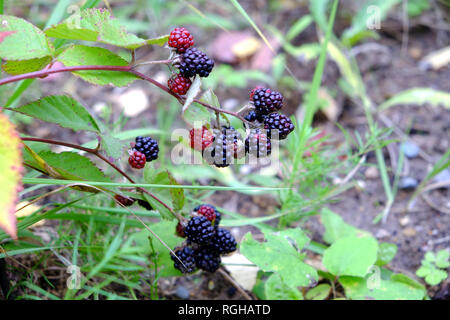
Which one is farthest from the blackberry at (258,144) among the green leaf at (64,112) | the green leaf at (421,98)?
the green leaf at (421,98)

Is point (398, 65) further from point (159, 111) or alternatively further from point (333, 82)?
point (159, 111)

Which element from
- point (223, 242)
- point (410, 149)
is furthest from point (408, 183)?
point (223, 242)

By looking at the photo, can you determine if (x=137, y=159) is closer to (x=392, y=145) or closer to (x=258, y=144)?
(x=258, y=144)

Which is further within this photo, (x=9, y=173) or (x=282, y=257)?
(x=282, y=257)

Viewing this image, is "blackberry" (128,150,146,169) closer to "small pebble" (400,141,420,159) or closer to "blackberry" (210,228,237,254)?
"blackberry" (210,228,237,254)

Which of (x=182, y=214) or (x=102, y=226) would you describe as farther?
(x=102, y=226)

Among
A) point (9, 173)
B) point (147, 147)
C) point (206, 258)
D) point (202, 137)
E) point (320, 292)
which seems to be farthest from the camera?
point (320, 292)
